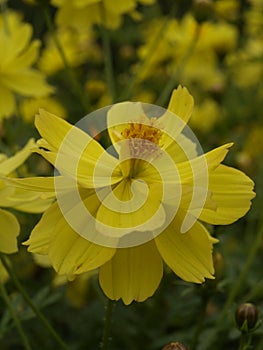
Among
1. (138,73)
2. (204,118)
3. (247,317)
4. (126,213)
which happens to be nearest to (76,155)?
(126,213)

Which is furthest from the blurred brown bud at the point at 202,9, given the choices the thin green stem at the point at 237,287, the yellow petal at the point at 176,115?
the yellow petal at the point at 176,115

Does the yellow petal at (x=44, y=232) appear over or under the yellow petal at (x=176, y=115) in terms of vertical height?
under

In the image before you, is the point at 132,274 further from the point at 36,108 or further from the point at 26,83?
the point at 36,108

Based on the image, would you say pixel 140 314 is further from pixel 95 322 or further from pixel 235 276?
pixel 235 276

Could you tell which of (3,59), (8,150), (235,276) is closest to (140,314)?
(235,276)

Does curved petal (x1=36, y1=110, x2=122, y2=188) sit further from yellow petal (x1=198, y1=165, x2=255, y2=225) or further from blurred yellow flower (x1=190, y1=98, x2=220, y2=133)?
blurred yellow flower (x1=190, y1=98, x2=220, y2=133)

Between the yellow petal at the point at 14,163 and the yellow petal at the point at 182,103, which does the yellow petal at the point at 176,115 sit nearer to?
the yellow petal at the point at 182,103
